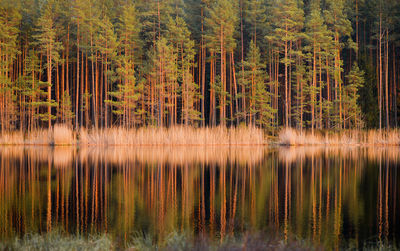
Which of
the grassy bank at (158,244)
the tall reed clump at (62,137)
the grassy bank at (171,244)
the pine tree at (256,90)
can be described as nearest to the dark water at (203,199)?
the grassy bank at (171,244)

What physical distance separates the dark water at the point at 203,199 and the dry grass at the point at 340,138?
13.1 m

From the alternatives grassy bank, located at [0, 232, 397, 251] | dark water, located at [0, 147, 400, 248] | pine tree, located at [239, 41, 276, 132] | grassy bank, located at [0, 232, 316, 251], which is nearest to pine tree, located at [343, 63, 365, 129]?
pine tree, located at [239, 41, 276, 132]

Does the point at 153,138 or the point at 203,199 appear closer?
the point at 203,199

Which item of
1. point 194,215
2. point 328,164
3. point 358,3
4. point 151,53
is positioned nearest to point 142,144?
point 151,53

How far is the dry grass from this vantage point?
109 ft

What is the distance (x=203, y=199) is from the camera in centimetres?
1187

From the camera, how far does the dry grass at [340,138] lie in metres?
33.4

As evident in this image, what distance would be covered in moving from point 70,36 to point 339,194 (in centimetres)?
3916

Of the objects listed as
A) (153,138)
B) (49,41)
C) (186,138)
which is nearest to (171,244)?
(186,138)

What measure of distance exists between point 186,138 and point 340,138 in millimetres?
13284

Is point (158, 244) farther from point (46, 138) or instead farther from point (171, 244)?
point (46, 138)

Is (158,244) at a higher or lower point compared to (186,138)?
lower

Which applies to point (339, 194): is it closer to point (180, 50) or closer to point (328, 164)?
point (328, 164)

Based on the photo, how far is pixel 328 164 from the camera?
20.3 metres
